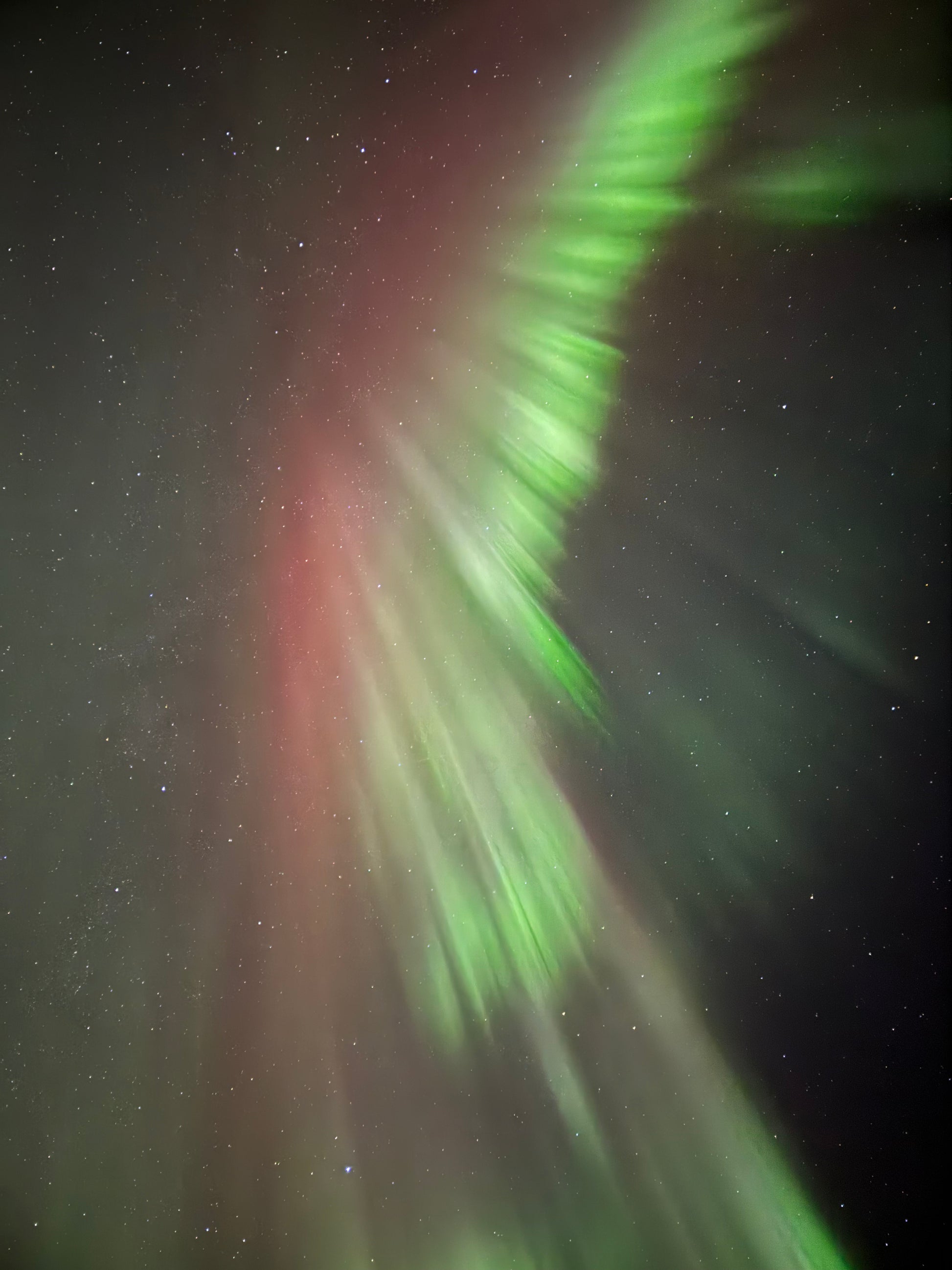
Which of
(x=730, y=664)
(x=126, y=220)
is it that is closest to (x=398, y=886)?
(x=730, y=664)

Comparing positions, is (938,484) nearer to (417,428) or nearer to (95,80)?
(417,428)

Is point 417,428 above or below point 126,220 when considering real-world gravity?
below

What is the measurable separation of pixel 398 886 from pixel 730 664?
262mm

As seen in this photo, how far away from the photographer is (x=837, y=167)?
52 centimetres

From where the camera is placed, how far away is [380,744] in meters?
0.59

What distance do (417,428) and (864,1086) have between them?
490 mm

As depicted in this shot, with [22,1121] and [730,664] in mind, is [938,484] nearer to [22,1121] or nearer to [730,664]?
[730,664]

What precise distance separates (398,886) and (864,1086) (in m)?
0.30

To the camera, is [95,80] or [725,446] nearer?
[725,446]

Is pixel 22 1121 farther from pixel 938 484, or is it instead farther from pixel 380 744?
pixel 938 484

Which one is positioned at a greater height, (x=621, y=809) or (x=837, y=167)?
(x=837, y=167)

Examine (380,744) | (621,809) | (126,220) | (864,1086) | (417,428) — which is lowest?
(864,1086)

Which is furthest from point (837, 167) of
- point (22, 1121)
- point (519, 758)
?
point (22, 1121)

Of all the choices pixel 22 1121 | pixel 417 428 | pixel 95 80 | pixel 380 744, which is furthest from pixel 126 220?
pixel 22 1121
